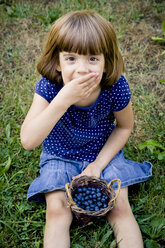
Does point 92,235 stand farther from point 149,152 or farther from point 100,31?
point 100,31

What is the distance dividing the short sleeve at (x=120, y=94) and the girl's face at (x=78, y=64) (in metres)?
0.31

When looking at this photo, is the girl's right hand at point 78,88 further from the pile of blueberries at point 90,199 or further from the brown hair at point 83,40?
the pile of blueberries at point 90,199

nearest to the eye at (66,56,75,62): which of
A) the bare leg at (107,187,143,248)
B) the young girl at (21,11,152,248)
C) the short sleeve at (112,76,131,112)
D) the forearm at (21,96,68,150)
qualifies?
the young girl at (21,11,152,248)

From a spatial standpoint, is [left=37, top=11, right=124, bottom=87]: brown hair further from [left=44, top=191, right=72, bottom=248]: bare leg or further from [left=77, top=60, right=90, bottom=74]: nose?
[left=44, top=191, right=72, bottom=248]: bare leg

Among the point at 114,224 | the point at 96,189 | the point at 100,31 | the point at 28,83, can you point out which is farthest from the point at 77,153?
the point at 28,83

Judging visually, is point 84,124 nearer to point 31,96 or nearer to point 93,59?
point 93,59

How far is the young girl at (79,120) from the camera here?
5.78 feet

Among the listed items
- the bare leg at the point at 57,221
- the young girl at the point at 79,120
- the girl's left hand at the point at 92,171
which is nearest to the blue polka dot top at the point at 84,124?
the young girl at the point at 79,120

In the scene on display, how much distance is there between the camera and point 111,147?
2.29m

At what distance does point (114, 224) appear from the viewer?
2020 mm

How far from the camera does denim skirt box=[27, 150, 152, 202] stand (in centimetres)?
213

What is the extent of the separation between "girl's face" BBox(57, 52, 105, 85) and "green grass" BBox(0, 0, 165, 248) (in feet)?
3.26

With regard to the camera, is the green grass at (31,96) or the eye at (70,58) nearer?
the eye at (70,58)

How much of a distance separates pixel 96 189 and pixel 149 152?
2.69 feet
